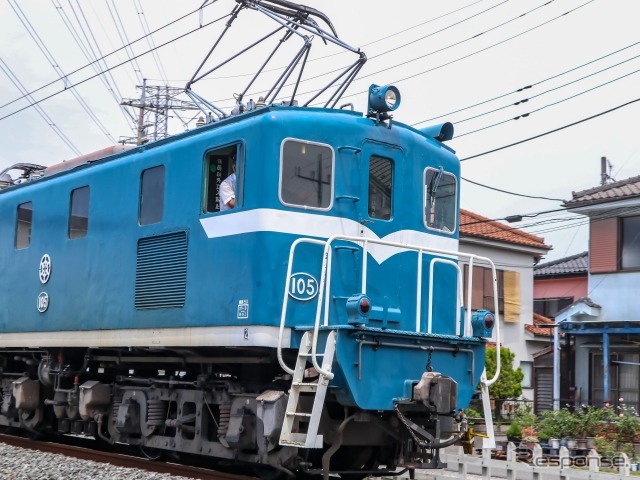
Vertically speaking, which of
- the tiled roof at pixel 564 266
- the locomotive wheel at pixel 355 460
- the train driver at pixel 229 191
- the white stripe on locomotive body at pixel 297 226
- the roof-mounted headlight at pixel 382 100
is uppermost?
the tiled roof at pixel 564 266

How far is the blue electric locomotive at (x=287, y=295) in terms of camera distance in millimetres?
9562

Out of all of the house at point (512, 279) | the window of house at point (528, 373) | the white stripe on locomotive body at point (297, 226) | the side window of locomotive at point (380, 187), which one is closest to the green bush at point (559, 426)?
the white stripe on locomotive body at point (297, 226)

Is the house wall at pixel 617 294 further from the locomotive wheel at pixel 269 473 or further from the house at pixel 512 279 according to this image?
the locomotive wheel at pixel 269 473

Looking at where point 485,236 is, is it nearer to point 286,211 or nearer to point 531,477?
point 531,477

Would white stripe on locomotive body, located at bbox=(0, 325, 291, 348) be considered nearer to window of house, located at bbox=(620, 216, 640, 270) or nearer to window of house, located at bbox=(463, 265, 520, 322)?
window of house, located at bbox=(620, 216, 640, 270)

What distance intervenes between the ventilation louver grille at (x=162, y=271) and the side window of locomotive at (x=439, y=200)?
2.92m

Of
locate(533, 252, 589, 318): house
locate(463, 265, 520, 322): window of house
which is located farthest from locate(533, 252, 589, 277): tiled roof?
locate(463, 265, 520, 322): window of house

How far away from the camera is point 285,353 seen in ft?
32.7

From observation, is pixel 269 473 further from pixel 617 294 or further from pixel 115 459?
pixel 617 294

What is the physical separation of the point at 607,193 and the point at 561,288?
14.6 meters

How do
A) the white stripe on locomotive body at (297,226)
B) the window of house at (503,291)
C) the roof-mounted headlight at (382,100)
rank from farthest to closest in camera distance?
the window of house at (503,291) < the roof-mounted headlight at (382,100) < the white stripe on locomotive body at (297,226)

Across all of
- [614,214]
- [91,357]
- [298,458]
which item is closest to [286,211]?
[298,458]

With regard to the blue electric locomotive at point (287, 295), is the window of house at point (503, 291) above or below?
above

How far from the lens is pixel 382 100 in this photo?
1062 cm
